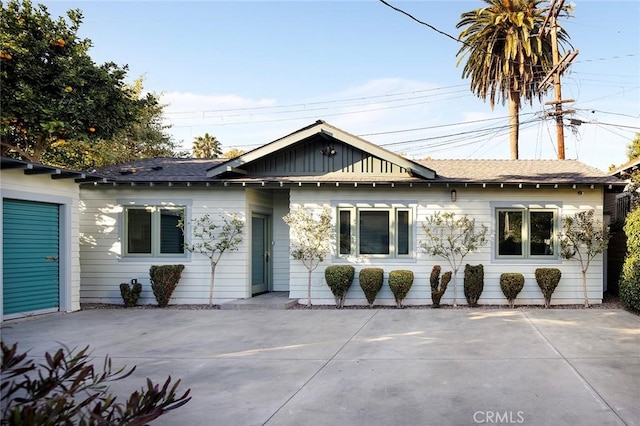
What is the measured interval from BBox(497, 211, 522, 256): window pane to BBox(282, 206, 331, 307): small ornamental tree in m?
3.99

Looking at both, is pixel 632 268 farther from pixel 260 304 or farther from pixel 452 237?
pixel 260 304

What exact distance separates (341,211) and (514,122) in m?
12.9

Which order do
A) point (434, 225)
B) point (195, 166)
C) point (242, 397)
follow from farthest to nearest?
1. point (195, 166)
2. point (434, 225)
3. point (242, 397)

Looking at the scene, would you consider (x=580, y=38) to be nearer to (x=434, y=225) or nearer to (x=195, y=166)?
(x=434, y=225)

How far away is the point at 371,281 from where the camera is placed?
9594mm

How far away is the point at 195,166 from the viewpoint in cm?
1191

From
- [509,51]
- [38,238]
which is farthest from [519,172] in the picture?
[38,238]

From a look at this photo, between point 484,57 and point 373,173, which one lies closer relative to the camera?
point 373,173

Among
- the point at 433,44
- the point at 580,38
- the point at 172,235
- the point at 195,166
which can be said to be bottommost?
the point at 172,235

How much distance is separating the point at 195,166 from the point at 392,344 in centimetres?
776

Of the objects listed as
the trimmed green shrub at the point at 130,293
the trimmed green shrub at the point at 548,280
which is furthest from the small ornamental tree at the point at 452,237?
the trimmed green shrub at the point at 130,293

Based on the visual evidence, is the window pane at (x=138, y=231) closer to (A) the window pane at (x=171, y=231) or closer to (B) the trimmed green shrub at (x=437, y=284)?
(A) the window pane at (x=171, y=231)

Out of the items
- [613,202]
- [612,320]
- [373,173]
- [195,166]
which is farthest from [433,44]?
[612,320]

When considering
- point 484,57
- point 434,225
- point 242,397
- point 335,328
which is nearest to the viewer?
point 242,397
